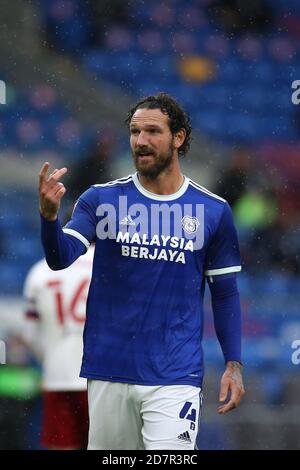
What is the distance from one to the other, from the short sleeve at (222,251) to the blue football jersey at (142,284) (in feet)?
0.14

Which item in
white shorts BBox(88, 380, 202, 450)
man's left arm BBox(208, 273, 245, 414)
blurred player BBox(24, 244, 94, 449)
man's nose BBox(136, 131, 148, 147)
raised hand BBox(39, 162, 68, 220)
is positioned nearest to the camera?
raised hand BBox(39, 162, 68, 220)

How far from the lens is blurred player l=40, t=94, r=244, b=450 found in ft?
14.6

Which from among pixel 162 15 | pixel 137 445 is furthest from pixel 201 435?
pixel 162 15

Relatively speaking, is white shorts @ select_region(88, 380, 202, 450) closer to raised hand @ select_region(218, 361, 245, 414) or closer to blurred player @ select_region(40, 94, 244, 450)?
blurred player @ select_region(40, 94, 244, 450)

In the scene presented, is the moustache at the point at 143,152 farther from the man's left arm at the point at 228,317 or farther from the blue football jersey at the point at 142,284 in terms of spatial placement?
the man's left arm at the point at 228,317

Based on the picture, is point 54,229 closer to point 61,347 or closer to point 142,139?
point 142,139

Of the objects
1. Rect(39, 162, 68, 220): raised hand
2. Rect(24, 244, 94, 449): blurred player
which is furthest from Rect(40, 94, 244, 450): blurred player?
Rect(24, 244, 94, 449): blurred player

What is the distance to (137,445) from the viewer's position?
14.9 ft

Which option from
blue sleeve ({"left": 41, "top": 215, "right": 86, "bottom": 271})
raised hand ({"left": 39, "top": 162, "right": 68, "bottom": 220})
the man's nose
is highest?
the man's nose

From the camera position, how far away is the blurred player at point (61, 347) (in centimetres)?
613

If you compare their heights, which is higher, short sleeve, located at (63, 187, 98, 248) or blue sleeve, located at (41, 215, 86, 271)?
short sleeve, located at (63, 187, 98, 248)

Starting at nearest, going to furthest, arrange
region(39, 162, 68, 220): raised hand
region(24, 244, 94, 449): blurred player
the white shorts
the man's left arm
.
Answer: region(39, 162, 68, 220): raised hand < the white shorts < the man's left arm < region(24, 244, 94, 449): blurred player

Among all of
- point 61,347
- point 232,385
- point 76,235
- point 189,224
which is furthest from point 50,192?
point 61,347

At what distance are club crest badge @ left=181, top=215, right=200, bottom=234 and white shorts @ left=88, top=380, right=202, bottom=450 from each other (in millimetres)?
651
